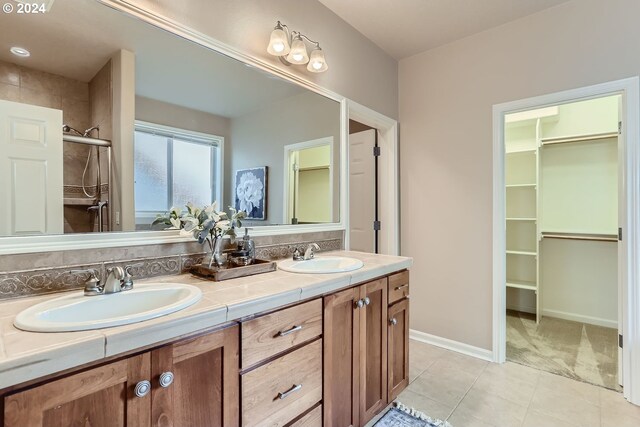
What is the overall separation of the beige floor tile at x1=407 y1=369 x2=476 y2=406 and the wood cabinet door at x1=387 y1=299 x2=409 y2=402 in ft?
0.92

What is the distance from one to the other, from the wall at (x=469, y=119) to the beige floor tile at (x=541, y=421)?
72 cm

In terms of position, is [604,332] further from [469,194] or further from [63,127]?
[63,127]

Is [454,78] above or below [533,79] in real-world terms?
above

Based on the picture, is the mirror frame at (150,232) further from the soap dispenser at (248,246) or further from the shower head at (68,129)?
the shower head at (68,129)

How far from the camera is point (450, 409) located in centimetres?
192

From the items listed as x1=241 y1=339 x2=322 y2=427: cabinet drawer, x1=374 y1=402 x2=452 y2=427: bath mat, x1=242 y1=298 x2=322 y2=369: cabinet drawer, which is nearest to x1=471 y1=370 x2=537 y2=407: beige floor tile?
x1=374 y1=402 x2=452 y2=427: bath mat

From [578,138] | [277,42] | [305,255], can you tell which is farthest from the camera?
[578,138]

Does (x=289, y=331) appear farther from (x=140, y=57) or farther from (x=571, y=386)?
(x=571, y=386)

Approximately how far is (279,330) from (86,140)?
1.06m

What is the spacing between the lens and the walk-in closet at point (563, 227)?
307 centimetres

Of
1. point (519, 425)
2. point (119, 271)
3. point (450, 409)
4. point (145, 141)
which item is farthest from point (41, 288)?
point (519, 425)

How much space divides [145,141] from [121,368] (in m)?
0.99

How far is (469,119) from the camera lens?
8.66 ft

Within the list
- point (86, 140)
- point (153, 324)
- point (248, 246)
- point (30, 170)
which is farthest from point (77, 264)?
point (248, 246)
